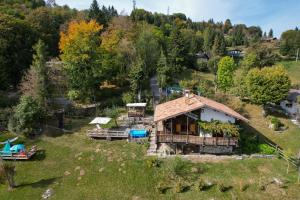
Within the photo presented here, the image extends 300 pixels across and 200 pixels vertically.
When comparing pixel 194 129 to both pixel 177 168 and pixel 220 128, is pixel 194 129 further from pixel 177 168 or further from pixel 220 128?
pixel 177 168

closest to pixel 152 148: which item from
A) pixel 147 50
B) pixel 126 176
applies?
pixel 126 176

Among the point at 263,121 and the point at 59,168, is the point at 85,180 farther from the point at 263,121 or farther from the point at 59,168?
the point at 263,121

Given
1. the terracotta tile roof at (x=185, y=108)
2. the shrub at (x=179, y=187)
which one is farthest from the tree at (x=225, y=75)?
the shrub at (x=179, y=187)

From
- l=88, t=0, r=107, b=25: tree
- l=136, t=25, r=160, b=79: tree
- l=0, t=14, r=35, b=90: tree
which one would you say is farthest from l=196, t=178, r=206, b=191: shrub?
l=88, t=0, r=107, b=25: tree

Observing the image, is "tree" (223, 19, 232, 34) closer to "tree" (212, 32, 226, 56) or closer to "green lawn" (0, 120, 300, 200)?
"tree" (212, 32, 226, 56)

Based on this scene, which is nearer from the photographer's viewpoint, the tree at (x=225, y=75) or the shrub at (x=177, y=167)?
the shrub at (x=177, y=167)

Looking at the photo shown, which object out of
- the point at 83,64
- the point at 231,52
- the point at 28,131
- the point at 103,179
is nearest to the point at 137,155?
the point at 103,179

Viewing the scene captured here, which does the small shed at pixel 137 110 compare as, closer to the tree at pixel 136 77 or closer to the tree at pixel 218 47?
the tree at pixel 136 77

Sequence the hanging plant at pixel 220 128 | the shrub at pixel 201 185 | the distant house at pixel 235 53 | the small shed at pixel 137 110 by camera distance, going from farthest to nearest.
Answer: the distant house at pixel 235 53 → the small shed at pixel 137 110 → the hanging plant at pixel 220 128 → the shrub at pixel 201 185
